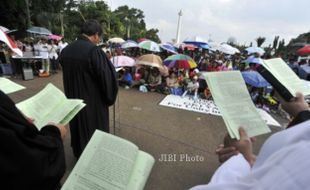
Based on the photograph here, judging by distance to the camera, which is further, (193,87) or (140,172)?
(193,87)

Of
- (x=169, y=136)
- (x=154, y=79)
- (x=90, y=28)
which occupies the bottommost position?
(x=169, y=136)

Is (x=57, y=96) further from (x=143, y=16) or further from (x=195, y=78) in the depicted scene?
(x=143, y=16)

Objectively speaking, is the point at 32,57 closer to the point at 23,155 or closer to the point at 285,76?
the point at 23,155

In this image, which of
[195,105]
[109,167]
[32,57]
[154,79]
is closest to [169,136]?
[195,105]

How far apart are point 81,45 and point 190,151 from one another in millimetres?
2745

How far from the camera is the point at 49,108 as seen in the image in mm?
1578

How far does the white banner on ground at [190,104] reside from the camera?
6.54 m

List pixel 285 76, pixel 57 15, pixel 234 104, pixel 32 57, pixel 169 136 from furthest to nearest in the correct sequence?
pixel 57 15, pixel 32 57, pixel 169 136, pixel 285 76, pixel 234 104

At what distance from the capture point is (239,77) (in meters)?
1.24

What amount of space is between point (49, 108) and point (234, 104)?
131 cm

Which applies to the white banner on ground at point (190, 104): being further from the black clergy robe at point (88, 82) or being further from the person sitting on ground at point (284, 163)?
the person sitting on ground at point (284, 163)

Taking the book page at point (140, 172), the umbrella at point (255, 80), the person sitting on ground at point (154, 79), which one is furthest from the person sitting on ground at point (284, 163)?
the person sitting on ground at point (154, 79)

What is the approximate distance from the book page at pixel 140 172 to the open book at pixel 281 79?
0.93 meters

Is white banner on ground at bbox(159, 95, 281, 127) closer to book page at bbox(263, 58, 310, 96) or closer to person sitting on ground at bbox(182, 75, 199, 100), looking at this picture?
person sitting on ground at bbox(182, 75, 199, 100)
